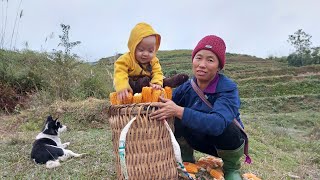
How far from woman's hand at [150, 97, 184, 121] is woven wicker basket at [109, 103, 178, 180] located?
1.2 inches

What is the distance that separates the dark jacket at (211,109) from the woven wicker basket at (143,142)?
208mm

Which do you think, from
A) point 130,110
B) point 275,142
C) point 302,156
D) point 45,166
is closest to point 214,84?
point 130,110

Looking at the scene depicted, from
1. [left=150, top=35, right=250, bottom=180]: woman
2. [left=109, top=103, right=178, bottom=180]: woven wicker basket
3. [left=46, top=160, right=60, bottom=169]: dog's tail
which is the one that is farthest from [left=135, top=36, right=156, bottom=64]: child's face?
[left=46, top=160, right=60, bottom=169]: dog's tail

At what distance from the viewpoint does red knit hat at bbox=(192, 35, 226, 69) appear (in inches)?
106

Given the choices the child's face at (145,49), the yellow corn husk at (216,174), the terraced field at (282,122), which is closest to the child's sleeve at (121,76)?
the child's face at (145,49)

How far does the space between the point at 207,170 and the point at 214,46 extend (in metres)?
1.02

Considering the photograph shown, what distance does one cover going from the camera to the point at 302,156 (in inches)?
244

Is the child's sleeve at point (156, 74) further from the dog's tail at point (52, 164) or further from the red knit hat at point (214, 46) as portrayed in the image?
the dog's tail at point (52, 164)

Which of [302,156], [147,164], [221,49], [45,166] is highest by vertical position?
[221,49]

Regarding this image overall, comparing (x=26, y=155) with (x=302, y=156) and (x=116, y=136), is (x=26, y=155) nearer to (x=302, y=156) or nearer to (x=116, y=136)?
(x=116, y=136)

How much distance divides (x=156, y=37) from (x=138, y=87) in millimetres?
429

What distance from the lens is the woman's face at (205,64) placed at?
8.86 ft

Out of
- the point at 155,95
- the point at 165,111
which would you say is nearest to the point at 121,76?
the point at 155,95

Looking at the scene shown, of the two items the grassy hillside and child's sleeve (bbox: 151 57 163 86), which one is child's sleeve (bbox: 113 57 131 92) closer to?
child's sleeve (bbox: 151 57 163 86)
